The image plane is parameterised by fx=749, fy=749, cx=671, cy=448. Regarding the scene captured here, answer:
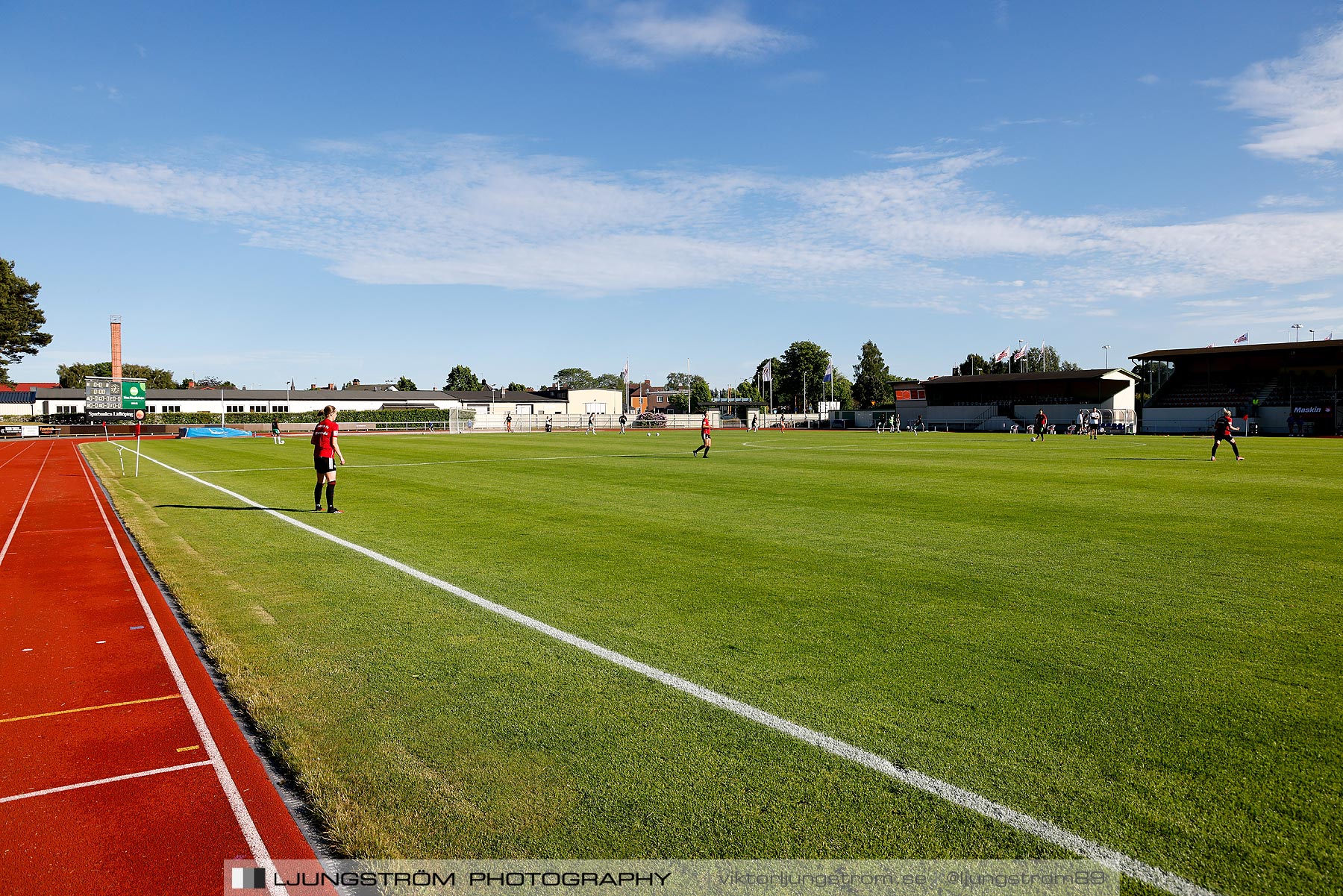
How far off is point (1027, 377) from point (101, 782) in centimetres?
7779

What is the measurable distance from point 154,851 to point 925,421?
7949 centimetres

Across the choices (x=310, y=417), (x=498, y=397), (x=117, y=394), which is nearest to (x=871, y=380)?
(x=498, y=397)

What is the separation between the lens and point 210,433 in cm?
6078

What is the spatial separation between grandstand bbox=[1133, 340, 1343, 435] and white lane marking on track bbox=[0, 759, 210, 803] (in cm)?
6438

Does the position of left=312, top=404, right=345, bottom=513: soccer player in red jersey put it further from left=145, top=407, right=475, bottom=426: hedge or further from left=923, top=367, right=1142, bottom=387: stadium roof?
left=923, top=367, right=1142, bottom=387: stadium roof

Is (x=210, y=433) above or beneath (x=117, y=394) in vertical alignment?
beneath

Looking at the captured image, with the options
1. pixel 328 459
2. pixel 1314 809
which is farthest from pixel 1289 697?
pixel 328 459

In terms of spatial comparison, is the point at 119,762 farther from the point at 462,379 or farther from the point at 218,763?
the point at 462,379

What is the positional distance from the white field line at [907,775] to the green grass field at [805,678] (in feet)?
0.24

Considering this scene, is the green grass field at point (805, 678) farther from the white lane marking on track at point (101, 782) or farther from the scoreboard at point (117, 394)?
the scoreboard at point (117, 394)

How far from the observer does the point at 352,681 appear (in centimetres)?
537

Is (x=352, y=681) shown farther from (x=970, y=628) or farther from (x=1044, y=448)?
(x=1044, y=448)

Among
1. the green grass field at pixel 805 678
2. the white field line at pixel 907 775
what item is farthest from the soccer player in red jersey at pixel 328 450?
the white field line at pixel 907 775

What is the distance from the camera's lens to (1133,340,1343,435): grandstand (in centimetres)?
5328
